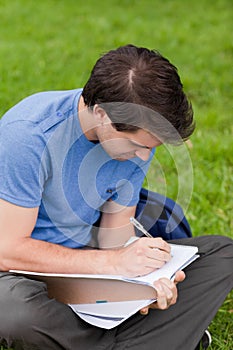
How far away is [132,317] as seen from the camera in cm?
244

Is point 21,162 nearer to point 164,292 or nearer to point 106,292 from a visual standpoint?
point 106,292

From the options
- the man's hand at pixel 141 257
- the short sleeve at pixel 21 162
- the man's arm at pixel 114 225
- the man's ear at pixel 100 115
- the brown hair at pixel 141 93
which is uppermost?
the brown hair at pixel 141 93

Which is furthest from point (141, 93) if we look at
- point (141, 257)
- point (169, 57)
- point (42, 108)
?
point (169, 57)

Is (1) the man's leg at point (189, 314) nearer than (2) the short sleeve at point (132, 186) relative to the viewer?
Yes

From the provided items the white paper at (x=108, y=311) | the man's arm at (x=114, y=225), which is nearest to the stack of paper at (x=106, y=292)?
the white paper at (x=108, y=311)

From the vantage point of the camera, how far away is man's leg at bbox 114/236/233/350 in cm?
240

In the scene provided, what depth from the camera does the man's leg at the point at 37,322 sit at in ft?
7.24

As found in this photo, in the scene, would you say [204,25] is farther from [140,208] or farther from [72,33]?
[140,208]

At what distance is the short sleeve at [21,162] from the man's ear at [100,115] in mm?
187

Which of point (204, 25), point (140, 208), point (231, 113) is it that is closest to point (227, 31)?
point (204, 25)

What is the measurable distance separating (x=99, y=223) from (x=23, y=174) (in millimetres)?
537

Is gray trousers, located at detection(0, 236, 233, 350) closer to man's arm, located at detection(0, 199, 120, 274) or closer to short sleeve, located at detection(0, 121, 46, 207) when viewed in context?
man's arm, located at detection(0, 199, 120, 274)

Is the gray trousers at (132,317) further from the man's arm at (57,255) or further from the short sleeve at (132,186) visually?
the short sleeve at (132,186)

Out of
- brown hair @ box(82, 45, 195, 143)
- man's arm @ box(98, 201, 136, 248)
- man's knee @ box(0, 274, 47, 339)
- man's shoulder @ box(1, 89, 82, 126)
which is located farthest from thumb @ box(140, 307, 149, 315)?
man's shoulder @ box(1, 89, 82, 126)
